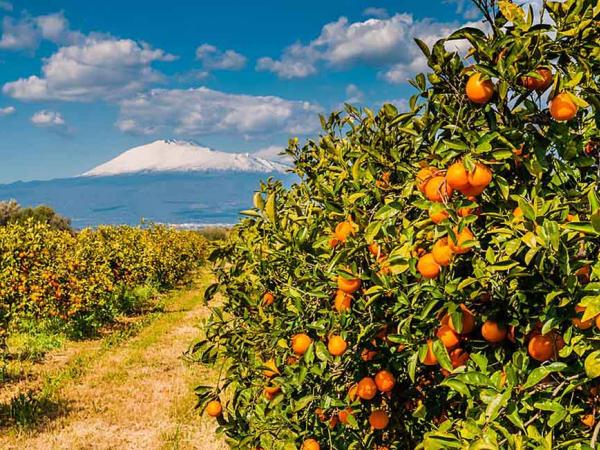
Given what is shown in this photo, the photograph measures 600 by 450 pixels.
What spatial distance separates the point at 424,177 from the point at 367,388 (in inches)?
40.0

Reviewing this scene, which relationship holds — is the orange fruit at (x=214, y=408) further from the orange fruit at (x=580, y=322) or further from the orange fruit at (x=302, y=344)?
the orange fruit at (x=580, y=322)

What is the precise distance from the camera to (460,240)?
1.55m

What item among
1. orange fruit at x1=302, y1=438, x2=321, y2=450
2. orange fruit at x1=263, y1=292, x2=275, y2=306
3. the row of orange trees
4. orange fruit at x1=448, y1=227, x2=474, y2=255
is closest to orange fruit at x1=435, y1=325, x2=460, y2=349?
orange fruit at x1=448, y1=227, x2=474, y2=255

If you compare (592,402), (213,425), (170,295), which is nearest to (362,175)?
(592,402)

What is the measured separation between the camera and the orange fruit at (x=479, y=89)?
5.13ft

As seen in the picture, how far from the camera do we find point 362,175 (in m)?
2.38

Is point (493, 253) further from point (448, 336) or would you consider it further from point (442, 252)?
point (448, 336)

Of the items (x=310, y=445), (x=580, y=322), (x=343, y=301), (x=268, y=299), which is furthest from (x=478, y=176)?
(x=268, y=299)

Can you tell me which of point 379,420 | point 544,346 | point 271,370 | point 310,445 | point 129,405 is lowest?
point 129,405

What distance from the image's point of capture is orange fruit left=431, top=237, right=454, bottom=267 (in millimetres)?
1592

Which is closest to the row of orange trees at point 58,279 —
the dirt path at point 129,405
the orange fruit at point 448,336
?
the dirt path at point 129,405

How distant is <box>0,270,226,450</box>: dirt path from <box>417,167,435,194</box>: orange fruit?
276 cm

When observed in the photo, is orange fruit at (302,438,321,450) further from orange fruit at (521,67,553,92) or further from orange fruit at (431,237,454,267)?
orange fruit at (521,67,553,92)

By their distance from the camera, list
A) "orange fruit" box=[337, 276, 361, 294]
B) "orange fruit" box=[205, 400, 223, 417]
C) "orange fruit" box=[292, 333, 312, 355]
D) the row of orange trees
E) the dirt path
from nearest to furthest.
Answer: "orange fruit" box=[337, 276, 361, 294] < "orange fruit" box=[292, 333, 312, 355] < "orange fruit" box=[205, 400, 223, 417] < the dirt path < the row of orange trees
